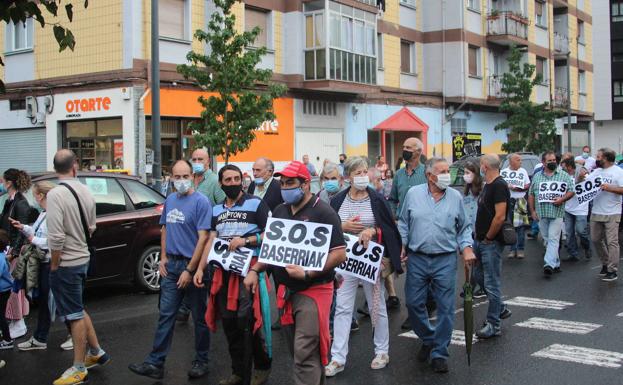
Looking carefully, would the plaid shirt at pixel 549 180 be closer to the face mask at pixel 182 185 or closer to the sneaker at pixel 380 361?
the sneaker at pixel 380 361

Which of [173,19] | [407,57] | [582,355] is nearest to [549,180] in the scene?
[582,355]

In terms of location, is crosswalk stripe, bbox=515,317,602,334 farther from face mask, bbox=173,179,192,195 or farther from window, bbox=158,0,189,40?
window, bbox=158,0,189,40

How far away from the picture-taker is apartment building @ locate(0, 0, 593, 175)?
2098 cm

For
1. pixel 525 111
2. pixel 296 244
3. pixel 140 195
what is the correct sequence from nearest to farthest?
1. pixel 296 244
2. pixel 140 195
3. pixel 525 111

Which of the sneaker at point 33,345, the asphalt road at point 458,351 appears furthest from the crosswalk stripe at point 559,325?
the sneaker at point 33,345

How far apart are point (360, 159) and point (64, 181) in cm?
267

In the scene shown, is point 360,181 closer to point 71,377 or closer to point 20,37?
point 71,377

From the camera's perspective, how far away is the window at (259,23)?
24.2 metres

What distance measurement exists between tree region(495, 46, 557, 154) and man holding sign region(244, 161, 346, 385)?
29.8 metres

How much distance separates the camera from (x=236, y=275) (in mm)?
5945

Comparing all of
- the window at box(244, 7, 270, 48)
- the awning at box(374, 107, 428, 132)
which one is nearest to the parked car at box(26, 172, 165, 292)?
the window at box(244, 7, 270, 48)

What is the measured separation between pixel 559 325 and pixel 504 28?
30028mm

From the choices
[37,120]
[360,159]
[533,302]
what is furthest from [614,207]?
[37,120]

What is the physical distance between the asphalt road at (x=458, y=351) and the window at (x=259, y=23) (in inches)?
627
